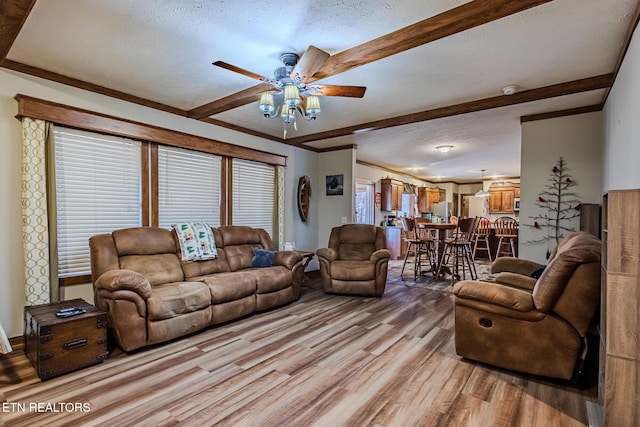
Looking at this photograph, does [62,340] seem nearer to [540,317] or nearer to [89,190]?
[89,190]

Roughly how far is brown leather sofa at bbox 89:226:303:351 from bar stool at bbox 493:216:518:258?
5158 mm

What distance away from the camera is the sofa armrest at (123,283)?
105 inches

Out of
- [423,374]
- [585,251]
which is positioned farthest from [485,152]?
[423,374]

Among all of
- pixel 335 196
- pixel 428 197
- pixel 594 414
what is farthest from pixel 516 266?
pixel 428 197

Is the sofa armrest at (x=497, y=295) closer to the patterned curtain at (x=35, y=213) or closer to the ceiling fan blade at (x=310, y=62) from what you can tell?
the ceiling fan blade at (x=310, y=62)

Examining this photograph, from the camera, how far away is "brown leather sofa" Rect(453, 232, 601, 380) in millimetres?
2115

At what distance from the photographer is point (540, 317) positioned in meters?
2.27

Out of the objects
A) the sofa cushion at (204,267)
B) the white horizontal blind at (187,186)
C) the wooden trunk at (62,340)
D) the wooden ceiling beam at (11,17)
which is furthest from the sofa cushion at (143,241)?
the wooden ceiling beam at (11,17)

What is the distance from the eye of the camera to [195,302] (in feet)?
10.1

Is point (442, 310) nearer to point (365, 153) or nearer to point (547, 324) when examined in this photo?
point (547, 324)

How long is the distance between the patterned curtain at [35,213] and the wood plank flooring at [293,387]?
2.03ft

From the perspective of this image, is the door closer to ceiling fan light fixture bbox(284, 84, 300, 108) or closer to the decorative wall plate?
the decorative wall plate

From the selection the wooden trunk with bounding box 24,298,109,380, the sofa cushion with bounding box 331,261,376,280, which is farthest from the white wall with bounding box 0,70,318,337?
the sofa cushion with bounding box 331,261,376,280

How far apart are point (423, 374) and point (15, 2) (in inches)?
141
